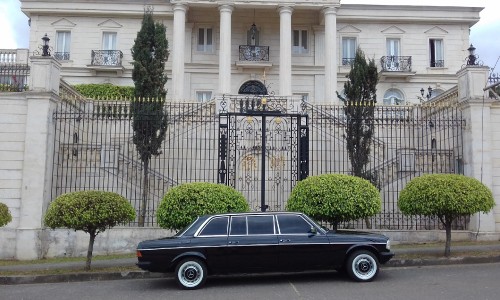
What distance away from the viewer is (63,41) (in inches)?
1238

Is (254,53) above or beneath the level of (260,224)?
above

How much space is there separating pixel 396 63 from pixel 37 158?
25008 millimetres

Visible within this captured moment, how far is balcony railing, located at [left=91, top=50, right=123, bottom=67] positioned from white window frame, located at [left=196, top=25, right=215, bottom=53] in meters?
5.06

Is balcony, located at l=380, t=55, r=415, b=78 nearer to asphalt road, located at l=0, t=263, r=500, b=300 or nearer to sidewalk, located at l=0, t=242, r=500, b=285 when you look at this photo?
sidewalk, located at l=0, t=242, r=500, b=285

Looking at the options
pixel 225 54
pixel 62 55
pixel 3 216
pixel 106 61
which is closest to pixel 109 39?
pixel 106 61

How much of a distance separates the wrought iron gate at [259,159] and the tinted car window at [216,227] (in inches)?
182

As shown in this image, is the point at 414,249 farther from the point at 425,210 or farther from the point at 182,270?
the point at 182,270

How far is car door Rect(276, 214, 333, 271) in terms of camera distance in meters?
8.88

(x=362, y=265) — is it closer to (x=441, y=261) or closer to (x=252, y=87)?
(x=441, y=261)

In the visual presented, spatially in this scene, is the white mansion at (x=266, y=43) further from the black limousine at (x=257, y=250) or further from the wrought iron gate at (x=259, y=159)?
the black limousine at (x=257, y=250)

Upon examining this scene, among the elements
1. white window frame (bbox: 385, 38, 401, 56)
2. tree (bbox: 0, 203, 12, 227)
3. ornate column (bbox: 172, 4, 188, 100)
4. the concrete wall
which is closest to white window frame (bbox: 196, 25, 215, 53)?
ornate column (bbox: 172, 4, 188, 100)

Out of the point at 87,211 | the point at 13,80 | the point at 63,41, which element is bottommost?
the point at 87,211

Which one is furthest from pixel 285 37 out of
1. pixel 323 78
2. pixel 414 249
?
pixel 414 249

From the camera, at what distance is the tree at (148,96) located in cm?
1476
